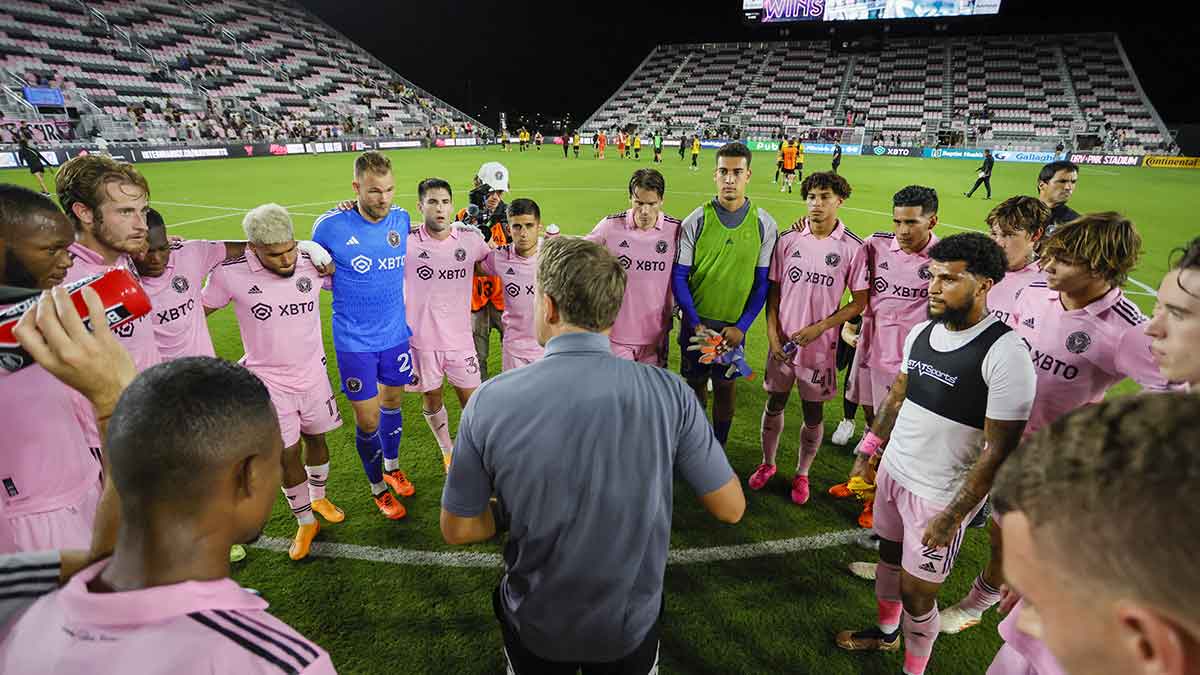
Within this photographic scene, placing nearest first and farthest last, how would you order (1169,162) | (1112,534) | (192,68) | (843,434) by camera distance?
1. (1112,534)
2. (843,434)
3. (1169,162)
4. (192,68)

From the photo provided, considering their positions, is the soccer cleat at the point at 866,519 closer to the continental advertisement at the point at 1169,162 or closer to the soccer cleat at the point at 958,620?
the soccer cleat at the point at 958,620

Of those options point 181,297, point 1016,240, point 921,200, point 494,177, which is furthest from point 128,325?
point 1016,240

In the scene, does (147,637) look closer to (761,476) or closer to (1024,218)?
(761,476)

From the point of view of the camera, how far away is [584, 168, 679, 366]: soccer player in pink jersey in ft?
15.5

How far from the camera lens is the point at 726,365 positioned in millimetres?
4719

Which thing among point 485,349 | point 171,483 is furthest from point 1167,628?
point 485,349

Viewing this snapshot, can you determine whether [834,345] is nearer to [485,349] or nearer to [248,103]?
[485,349]

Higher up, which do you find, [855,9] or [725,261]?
[855,9]

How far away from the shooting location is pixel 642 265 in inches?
187

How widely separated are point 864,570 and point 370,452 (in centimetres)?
376

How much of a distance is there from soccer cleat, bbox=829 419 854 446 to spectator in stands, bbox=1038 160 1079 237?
9.01ft

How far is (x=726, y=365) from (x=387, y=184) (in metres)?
3.13

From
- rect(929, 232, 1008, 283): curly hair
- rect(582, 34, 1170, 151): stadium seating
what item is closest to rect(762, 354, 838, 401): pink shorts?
rect(929, 232, 1008, 283): curly hair

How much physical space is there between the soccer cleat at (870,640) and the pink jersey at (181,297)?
165 inches
